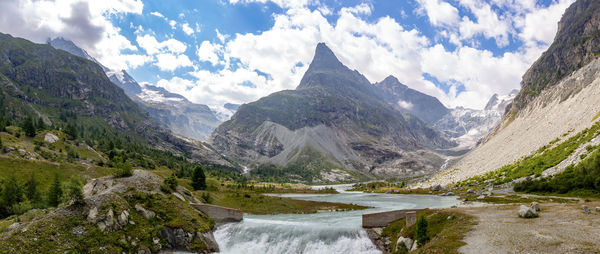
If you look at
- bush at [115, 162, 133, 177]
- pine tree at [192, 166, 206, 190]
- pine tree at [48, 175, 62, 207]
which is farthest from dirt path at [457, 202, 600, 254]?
pine tree at [192, 166, 206, 190]

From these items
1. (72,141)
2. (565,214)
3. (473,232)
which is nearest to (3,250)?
(473,232)

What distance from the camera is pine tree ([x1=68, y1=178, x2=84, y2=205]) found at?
3241 cm

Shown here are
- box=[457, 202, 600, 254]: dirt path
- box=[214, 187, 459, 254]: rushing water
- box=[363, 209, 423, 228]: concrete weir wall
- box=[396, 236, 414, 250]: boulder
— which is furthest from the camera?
box=[363, 209, 423, 228]: concrete weir wall

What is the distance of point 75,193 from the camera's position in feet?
109

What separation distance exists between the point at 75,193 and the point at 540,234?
48075mm

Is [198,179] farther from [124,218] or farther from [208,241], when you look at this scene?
[124,218]

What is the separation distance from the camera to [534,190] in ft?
242

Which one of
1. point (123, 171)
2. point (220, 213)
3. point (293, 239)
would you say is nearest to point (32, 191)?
point (123, 171)

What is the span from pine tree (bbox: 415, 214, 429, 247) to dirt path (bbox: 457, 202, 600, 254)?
14.0ft

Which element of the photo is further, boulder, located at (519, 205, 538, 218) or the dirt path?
boulder, located at (519, 205, 538, 218)

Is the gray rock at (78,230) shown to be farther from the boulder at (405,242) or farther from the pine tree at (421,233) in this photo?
the pine tree at (421,233)

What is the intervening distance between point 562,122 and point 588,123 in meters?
36.3

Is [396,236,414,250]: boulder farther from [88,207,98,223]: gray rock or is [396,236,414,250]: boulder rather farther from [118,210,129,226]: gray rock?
[88,207,98,223]: gray rock

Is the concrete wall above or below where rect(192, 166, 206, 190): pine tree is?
below
